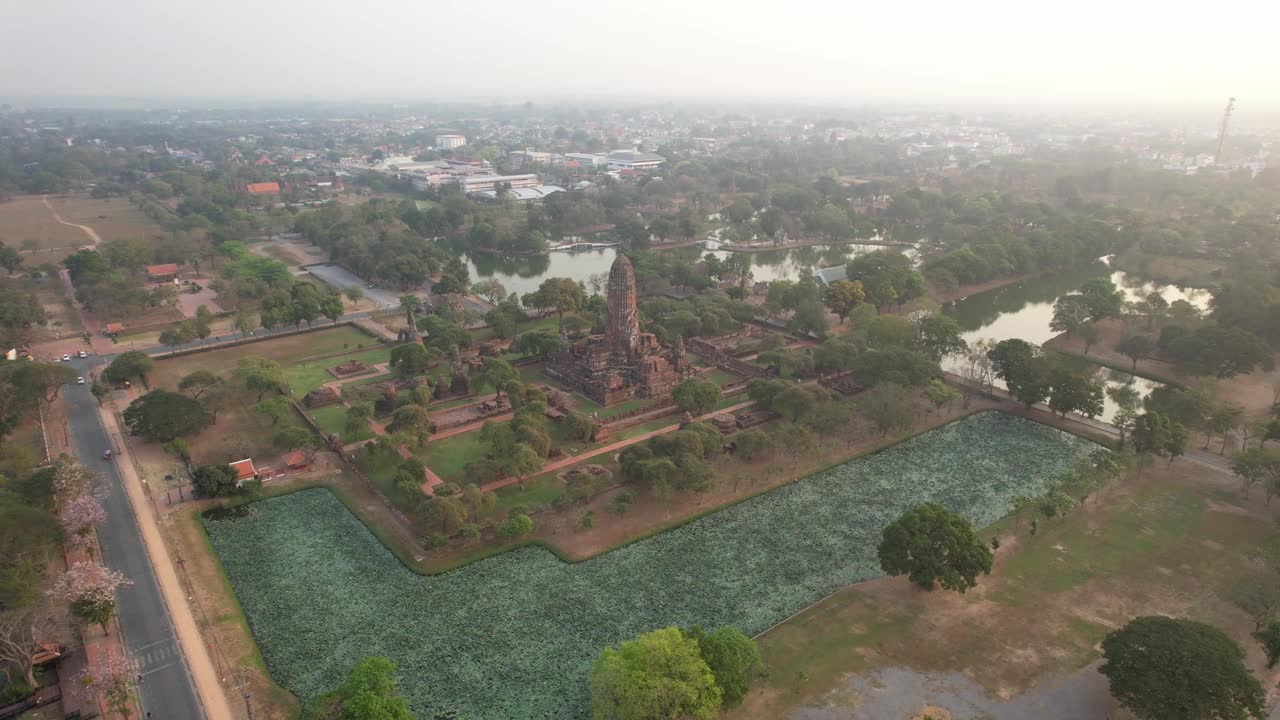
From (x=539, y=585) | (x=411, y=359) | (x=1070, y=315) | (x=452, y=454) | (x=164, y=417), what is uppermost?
(x=1070, y=315)

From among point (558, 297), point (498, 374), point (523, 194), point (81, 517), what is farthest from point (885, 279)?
point (523, 194)

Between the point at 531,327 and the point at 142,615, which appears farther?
the point at 531,327

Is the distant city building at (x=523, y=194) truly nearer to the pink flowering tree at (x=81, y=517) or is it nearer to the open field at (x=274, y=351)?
the open field at (x=274, y=351)

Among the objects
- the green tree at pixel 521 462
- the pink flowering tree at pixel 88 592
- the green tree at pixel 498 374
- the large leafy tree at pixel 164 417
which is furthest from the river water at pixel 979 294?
the pink flowering tree at pixel 88 592

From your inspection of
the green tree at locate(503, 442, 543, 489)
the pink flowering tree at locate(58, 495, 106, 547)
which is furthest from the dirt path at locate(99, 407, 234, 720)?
the green tree at locate(503, 442, 543, 489)

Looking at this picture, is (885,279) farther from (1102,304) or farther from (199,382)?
(199,382)

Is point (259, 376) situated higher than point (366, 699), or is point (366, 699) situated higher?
point (259, 376)

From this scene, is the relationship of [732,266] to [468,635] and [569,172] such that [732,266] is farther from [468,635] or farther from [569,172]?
[569,172]
